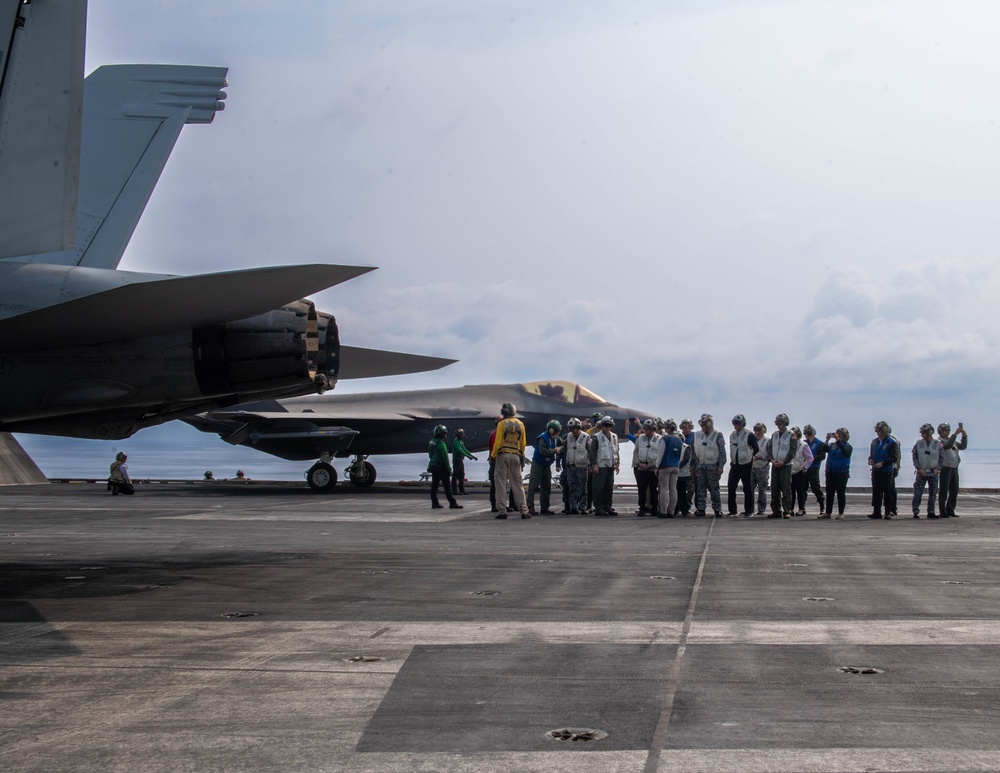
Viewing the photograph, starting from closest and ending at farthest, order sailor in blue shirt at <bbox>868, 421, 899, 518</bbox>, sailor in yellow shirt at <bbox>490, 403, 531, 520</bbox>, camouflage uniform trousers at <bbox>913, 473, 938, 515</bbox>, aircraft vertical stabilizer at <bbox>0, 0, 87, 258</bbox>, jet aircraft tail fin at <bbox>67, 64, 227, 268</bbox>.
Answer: aircraft vertical stabilizer at <bbox>0, 0, 87, 258</bbox>, jet aircraft tail fin at <bbox>67, 64, 227, 268</bbox>, sailor in yellow shirt at <bbox>490, 403, 531, 520</bbox>, sailor in blue shirt at <bbox>868, 421, 899, 518</bbox>, camouflage uniform trousers at <bbox>913, 473, 938, 515</bbox>

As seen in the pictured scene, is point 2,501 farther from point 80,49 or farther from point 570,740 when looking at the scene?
point 570,740

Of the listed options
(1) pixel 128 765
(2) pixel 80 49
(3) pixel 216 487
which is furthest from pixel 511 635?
(3) pixel 216 487

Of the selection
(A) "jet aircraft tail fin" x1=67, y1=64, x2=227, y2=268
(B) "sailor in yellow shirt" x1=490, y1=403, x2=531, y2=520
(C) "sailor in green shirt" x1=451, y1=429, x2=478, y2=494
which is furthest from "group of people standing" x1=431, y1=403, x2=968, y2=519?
(A) "jet aircraft tail fin" x1=67, y1=64, x2=227, y2=268

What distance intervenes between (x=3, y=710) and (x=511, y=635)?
119 inches

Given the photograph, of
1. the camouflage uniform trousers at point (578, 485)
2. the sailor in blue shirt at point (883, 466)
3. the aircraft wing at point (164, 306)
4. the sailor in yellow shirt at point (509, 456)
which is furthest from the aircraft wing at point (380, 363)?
the sailor in blue shirt at point (883, 466)

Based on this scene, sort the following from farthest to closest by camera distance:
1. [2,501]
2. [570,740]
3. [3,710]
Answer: [2,501], [3,710], [570,740]

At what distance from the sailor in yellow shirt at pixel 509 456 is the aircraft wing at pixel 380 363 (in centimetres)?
567

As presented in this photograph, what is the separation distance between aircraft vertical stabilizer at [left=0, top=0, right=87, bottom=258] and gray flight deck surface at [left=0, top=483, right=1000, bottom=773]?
308 cm

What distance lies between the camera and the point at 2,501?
20.5 meters

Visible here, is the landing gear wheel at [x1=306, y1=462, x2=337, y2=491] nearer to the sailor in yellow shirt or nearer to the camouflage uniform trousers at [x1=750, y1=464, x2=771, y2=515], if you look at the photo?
the sailor in yellow shirt

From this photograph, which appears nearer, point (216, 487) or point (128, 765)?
point (128, 765)

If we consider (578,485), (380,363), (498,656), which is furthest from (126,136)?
(578,485)

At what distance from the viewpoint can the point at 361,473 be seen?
2716 cm

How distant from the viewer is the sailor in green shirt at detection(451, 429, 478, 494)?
20.4 metres
